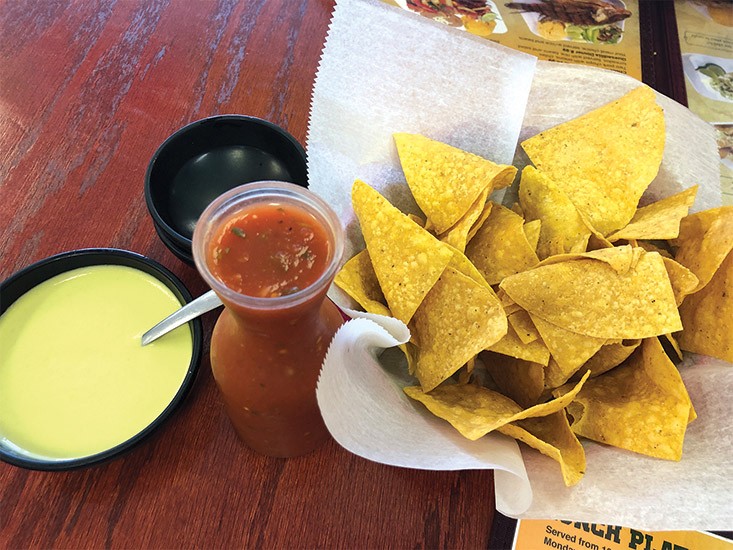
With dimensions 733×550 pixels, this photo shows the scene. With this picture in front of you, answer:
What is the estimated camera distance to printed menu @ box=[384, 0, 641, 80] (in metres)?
1.60

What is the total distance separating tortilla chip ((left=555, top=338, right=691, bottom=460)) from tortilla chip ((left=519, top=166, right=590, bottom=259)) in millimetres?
198

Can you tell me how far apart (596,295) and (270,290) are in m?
0.50

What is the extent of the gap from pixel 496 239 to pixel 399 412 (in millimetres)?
337

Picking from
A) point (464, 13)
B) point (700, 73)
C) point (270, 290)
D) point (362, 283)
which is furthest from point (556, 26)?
point (270, 290)

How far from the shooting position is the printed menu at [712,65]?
4.77 ft

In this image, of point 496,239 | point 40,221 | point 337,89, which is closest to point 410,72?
point 337,89

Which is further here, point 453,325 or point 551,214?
point 551,214

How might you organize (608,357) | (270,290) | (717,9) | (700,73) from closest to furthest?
(270,290), (608,357), (700,73), (717,9)

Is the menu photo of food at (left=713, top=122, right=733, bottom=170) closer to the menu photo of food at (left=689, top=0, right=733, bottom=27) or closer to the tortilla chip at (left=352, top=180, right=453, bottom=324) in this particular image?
the menu photo of food at (left=689, top=0, right=733, bottom=27)

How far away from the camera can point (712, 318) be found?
891mm

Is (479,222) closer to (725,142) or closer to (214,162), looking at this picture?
(214,162)

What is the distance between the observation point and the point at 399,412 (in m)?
0.80

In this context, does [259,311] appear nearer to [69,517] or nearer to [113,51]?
[69,517]

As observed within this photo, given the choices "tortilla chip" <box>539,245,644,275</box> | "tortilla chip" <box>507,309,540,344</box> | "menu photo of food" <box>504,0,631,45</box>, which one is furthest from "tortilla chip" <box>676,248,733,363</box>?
"menu photo of food" <box>504,0,631,45</box>
